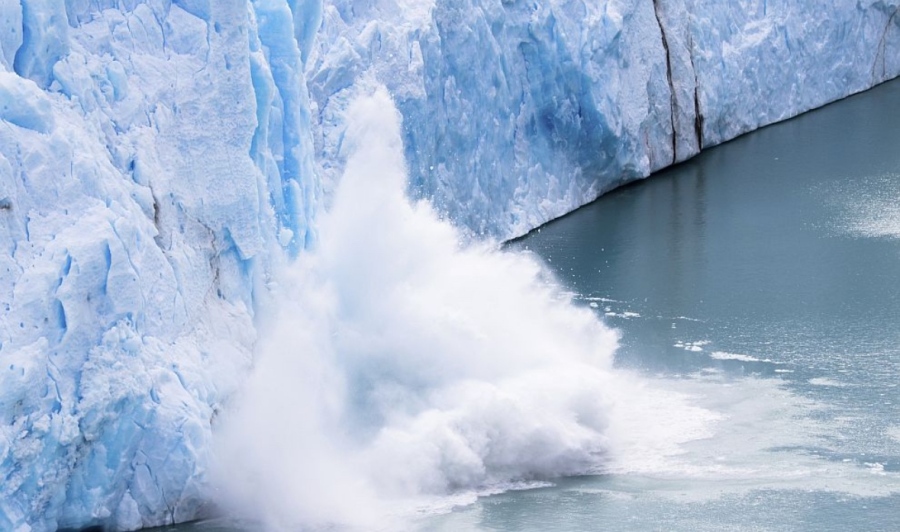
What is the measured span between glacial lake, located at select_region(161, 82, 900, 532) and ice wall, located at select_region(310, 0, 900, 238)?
458mm

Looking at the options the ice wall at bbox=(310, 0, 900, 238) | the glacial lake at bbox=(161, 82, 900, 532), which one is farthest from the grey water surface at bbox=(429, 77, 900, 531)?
the ice wall at bbox=(310, 0, 900, 238)

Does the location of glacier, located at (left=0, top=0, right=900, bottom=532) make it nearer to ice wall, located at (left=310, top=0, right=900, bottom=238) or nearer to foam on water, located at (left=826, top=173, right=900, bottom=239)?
ice wall, located at (left=310, top=0, right=900, bottom=238)

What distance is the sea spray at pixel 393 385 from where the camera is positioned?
28.6ft

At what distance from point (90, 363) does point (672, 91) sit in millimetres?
11948

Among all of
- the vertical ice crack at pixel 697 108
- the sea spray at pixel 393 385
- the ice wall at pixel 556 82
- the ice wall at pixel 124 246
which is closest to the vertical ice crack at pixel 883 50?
the ice wall at pixel 556 82

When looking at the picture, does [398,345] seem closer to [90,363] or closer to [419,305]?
[419,305]

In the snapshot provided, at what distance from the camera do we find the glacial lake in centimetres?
877

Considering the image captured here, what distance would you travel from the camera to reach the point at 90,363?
25.2 ft

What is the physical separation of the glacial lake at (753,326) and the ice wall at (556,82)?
18.0 inches

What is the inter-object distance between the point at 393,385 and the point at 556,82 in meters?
7.12

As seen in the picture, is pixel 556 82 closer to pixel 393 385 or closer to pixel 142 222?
pixel 393 385

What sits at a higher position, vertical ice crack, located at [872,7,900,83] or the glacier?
vertical ice crack, located at [872,7,900,83]

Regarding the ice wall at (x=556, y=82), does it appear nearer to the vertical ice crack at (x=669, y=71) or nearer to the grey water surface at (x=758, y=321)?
the vertical ice crack at (x=669, y=71)

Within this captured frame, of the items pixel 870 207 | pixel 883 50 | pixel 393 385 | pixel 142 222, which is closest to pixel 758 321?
pixel 393 385
